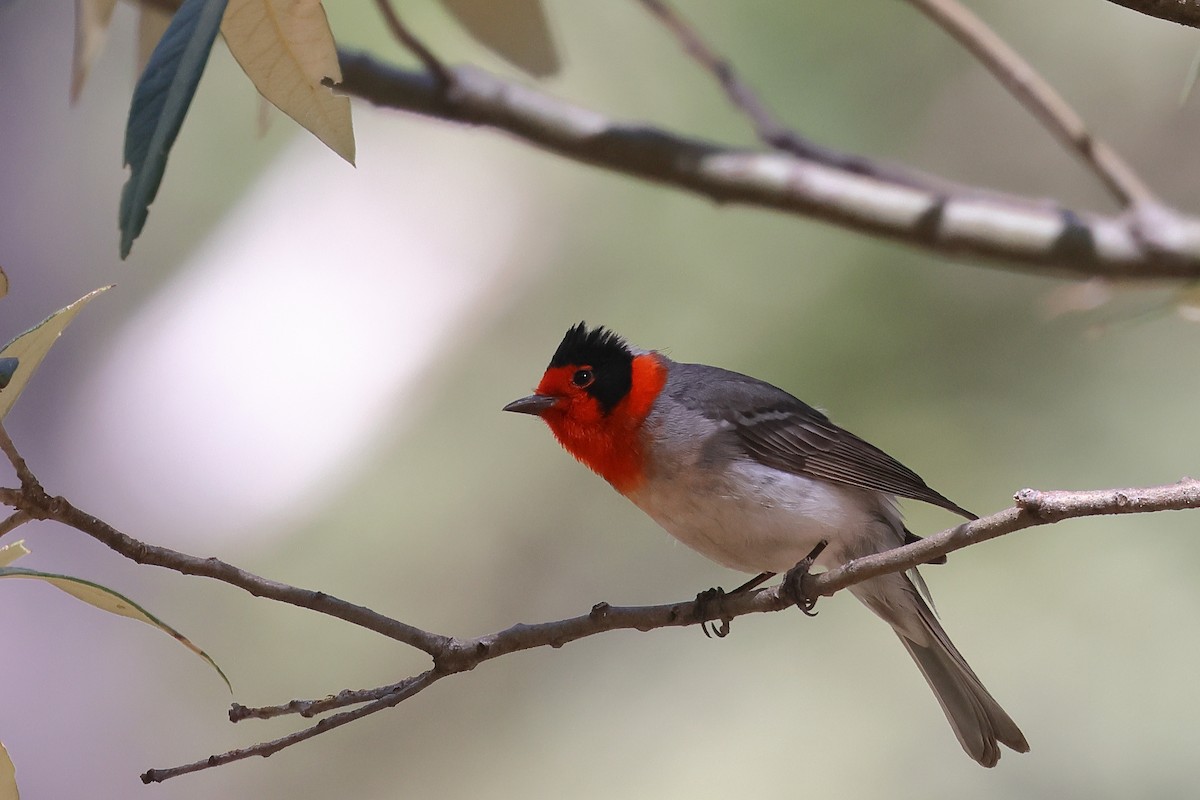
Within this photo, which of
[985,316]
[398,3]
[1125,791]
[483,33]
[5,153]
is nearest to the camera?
[483,33]

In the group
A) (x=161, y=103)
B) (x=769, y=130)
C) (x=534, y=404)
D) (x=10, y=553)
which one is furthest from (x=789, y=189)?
(x=10, y=553)

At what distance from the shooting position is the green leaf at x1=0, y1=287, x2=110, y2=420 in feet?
5.01

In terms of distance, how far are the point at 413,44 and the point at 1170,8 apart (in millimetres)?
1552

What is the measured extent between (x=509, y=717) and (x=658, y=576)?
95 centimetres

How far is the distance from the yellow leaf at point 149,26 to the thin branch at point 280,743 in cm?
146

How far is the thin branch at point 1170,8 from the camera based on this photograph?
4.77 feet

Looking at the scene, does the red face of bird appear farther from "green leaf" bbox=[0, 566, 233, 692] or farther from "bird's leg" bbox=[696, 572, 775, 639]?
"green leaf" bbox=[0, 566, 233, 692]

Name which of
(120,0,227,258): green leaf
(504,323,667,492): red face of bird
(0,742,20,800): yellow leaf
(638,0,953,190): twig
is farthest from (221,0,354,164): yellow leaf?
(638,0,953,190): twig

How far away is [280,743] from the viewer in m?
1.79

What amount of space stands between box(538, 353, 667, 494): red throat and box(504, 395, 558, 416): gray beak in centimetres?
2

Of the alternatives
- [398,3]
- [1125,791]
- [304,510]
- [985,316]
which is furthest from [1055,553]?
[398,3]

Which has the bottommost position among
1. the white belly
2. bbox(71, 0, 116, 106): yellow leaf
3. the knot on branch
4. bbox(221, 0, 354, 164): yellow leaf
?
the knot on branch

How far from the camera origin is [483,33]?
2.42 metres

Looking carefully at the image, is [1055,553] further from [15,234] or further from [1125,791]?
[15,234]
